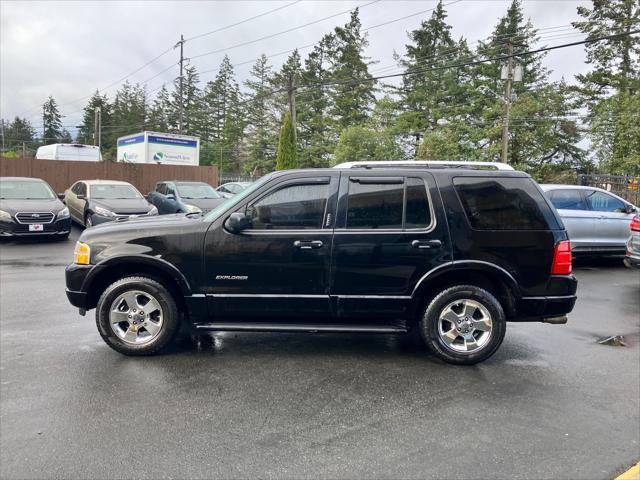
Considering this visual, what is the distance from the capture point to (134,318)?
4.66 m

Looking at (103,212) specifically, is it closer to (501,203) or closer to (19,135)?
(501,203)

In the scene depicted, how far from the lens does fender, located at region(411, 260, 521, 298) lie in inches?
178

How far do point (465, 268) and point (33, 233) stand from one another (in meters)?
11.1

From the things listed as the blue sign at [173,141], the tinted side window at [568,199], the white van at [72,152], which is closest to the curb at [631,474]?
the tinted side window at [568,199]

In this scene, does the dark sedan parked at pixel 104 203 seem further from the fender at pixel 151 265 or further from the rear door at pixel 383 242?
the rear door at pixel 383 242

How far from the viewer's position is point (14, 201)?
12.0 meters

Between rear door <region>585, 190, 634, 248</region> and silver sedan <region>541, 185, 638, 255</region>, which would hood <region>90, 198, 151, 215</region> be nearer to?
silver sedan <region>541, 185, 638, 255</region>

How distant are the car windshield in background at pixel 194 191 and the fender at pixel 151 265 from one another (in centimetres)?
1110

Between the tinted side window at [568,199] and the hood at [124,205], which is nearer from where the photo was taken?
the tinted side window at [568,199]

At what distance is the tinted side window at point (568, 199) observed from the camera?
10.5 metres

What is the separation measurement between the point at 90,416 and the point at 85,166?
69.7 ft

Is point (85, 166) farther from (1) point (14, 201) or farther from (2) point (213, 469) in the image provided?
(2) point (213, 469)

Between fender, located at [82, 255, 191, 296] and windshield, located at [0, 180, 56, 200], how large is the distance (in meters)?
9.67

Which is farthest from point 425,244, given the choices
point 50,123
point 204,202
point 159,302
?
point 50,123
